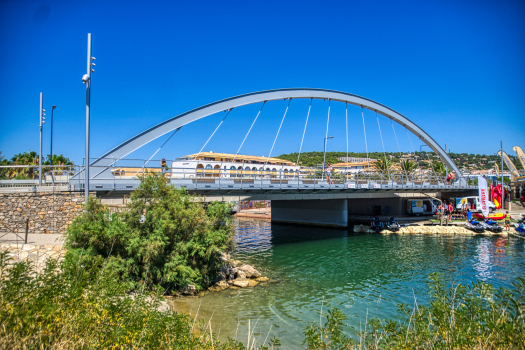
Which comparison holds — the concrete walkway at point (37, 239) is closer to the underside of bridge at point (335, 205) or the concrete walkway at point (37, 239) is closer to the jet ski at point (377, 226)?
the underside of bridge at point (335, 205)

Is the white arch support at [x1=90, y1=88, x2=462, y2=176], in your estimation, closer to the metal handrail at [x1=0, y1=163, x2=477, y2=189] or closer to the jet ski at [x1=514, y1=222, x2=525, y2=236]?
the metal handrail at [x1=0, y1=163, x2=477, y2=189]

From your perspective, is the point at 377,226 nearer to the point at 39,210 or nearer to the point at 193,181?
the point at 193,181

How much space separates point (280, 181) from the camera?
24547 mm

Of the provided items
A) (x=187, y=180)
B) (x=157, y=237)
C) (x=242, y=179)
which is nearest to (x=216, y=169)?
(x=187, y=180)

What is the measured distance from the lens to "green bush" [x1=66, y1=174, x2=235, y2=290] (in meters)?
12.9

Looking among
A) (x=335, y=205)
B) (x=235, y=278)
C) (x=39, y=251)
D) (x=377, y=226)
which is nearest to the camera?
(x=39, y=251)

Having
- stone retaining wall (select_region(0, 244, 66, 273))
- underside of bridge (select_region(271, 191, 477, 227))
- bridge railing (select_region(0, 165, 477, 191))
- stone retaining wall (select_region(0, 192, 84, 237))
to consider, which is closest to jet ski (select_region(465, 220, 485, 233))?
bridge railing (select_region(0, 165, 477, 191))

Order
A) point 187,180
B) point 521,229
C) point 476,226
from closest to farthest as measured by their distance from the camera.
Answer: point 187,180 < point 521,229 < point 476,226

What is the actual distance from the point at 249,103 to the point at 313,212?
19.1 meters

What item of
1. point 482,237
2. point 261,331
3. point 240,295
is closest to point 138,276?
point 240,295

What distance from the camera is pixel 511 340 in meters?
5.04

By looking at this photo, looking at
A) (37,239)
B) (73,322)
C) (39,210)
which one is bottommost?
(37,239)

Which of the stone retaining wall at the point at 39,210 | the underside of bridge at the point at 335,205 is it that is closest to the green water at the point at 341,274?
the underside of bridge at the point at 335,205

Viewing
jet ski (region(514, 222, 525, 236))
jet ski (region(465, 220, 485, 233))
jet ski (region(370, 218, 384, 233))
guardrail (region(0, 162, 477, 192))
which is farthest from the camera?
jet ski (region(370, 218, 384, 233))
